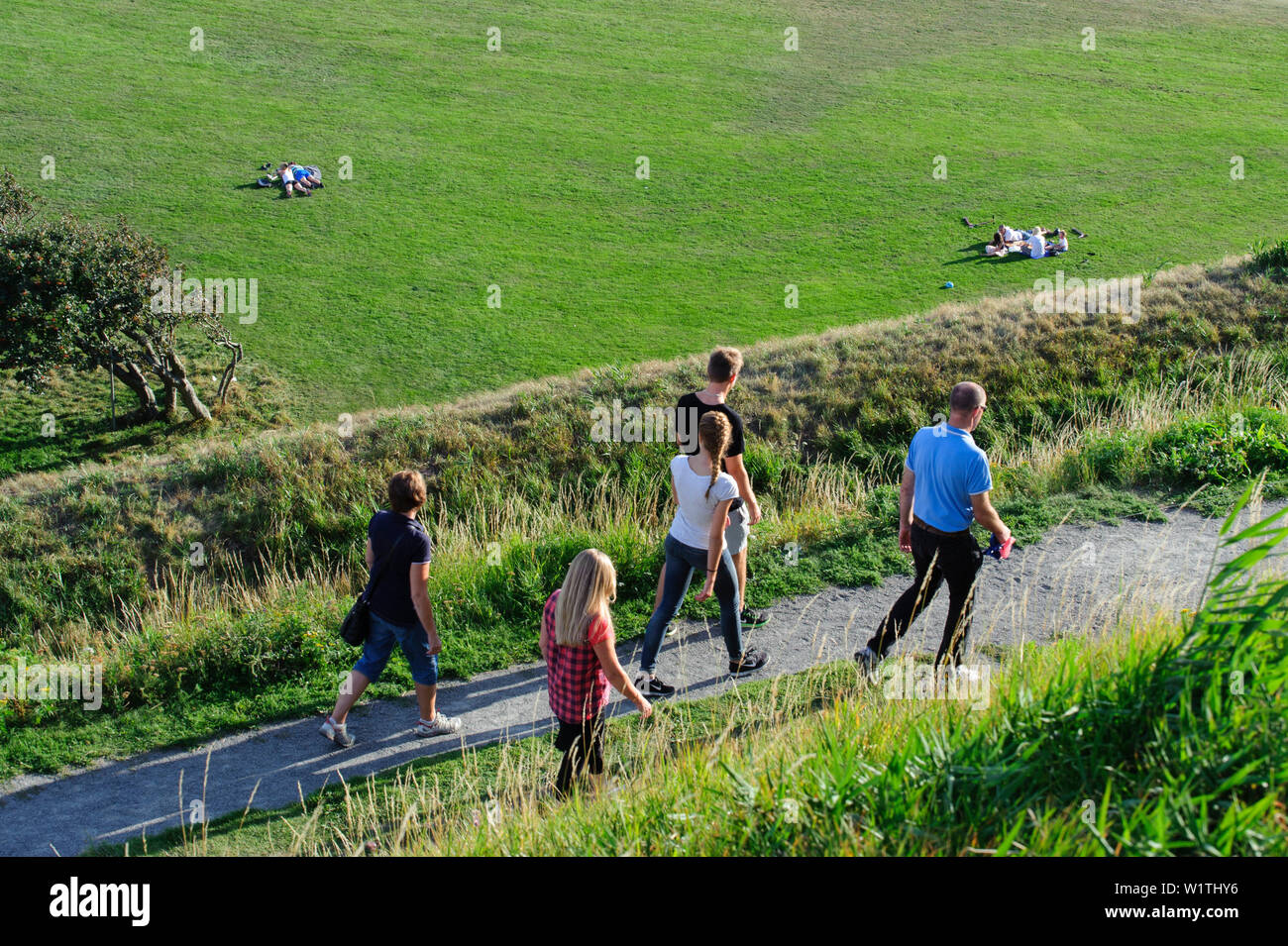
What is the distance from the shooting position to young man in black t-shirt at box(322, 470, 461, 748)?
6723 millimetres

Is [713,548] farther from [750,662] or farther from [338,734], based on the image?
[338,734]

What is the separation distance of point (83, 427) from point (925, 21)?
43.9 meters

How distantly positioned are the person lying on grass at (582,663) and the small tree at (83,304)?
16643 millimetres

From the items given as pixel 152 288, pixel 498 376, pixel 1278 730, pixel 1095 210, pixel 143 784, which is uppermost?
pixel 1095 210

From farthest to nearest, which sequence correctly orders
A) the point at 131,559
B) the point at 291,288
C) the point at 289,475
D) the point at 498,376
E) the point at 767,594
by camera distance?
the point at 291,288 < the point at 498,376 < the point at 289,475 < the point at 131,559 < the point at 767,594

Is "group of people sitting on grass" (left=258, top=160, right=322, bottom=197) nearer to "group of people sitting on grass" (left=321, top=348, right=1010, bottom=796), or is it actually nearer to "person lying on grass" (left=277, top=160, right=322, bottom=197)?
"person lying on grass" (left=277, top=160, right=322, bottom=197)

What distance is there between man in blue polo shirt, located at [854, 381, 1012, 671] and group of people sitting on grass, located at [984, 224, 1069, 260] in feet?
74.7

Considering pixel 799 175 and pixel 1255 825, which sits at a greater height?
pixel 799 175

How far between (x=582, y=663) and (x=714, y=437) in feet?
6.67

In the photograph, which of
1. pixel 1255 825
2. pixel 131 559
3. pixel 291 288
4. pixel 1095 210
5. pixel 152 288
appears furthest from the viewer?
pixel 1095 210

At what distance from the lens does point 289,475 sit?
13.1 meters

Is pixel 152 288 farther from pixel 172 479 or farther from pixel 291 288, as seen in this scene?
pixel 172 479

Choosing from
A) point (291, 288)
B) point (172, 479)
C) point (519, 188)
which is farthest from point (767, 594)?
point (519, 188)

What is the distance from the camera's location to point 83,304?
1878 cm
